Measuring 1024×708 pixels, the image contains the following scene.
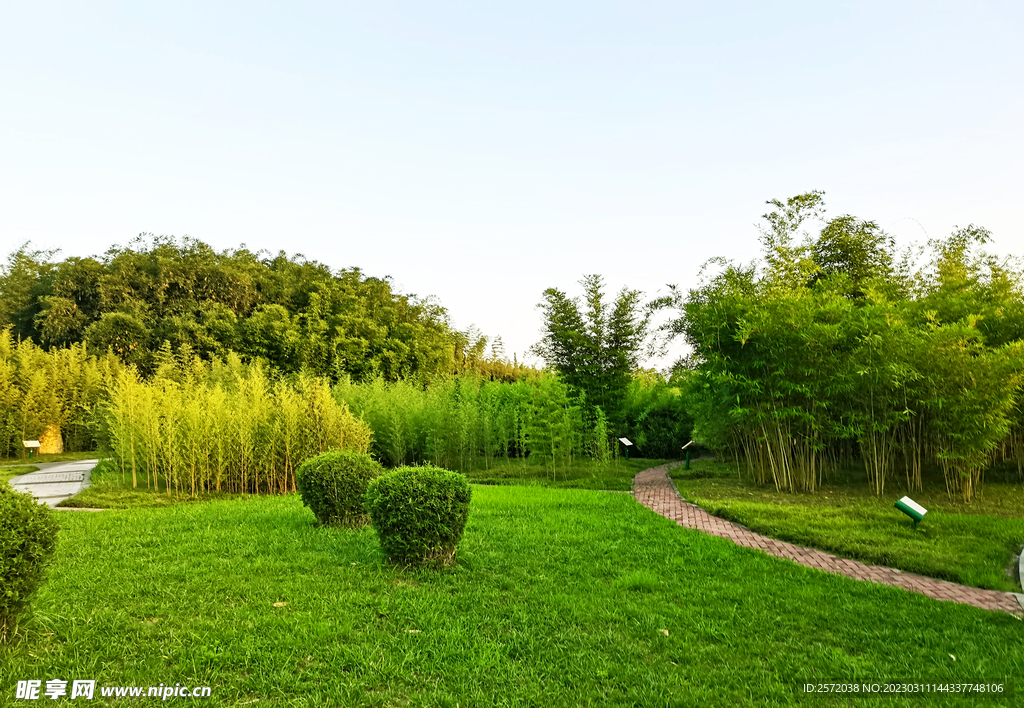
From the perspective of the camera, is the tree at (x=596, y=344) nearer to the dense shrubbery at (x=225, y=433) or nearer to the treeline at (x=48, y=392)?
the dense shrubbery at (x=225, y=433)

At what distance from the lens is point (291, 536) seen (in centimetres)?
479

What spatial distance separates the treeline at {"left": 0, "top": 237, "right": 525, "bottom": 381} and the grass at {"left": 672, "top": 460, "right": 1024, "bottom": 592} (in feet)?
39.9

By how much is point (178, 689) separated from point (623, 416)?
441 inches

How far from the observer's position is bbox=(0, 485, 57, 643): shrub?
231 cm

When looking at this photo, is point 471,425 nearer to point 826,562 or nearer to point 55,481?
point 826,562

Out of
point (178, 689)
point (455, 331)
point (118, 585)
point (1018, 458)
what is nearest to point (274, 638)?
point (178, 689)

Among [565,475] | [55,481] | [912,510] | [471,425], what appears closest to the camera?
[912,510]

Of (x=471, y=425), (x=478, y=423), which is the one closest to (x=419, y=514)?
(x=471, y=425)

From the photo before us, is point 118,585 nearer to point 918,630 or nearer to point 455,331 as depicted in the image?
point 918,630

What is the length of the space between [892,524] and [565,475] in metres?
5.46

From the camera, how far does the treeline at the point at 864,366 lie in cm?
695

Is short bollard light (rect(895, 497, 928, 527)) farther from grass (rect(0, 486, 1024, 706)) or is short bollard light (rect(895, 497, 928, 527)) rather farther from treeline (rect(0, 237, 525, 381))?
treeline (rect(0, 237, 525, 381))

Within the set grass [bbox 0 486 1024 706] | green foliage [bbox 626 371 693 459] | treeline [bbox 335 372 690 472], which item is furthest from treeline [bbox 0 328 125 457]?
green foliage [bbox 626 371 693 459]

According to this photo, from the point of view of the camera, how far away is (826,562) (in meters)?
4.71
